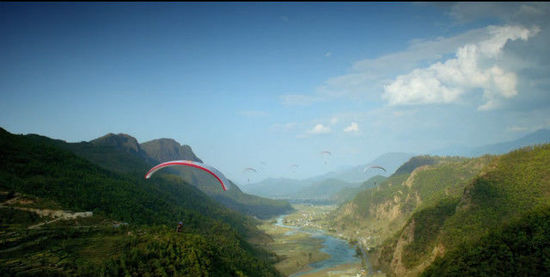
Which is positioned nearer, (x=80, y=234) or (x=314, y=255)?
(x=80, y=234)

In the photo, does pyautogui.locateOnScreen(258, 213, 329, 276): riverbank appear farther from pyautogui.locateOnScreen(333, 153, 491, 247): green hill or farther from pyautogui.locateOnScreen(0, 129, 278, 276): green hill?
pyautogui.locateOnScreen(0, 129, 278, 276): green hill

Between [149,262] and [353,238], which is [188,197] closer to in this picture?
[353,238]

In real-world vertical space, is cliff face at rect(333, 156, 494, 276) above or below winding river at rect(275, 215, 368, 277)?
above

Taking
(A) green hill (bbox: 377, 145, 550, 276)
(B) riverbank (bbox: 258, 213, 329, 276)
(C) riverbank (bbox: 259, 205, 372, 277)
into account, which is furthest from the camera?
(B) riverbank (bbox: 258, 213, 329, 276)

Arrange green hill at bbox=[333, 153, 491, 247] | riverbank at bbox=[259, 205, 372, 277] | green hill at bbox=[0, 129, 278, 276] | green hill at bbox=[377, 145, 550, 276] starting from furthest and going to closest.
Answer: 1. green hill at bbox=[333, 153, 491, 247]
2. riverbank at bbox=[259, 205, 372, 277]
3. green hill at bbox=[377, 145, 550, 276]
4. green hill at bbox=[0, 129, 278, 276]

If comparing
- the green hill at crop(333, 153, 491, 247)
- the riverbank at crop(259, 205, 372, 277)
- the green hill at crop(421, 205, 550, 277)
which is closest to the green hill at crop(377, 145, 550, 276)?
the green hill at crop(421, 205, 550, 277)

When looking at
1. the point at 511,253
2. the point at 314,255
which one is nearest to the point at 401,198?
the point at 314,255

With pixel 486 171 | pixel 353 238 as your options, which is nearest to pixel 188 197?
pixel 353 238

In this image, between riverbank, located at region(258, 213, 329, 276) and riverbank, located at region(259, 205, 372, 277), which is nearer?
riverbank, located at region(259, 205, 372, 277)

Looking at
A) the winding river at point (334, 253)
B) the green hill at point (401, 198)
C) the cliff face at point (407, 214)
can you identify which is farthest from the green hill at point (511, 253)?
the green hill at point (401, 198)

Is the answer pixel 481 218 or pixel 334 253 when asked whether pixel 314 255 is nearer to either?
pixel 334 253
